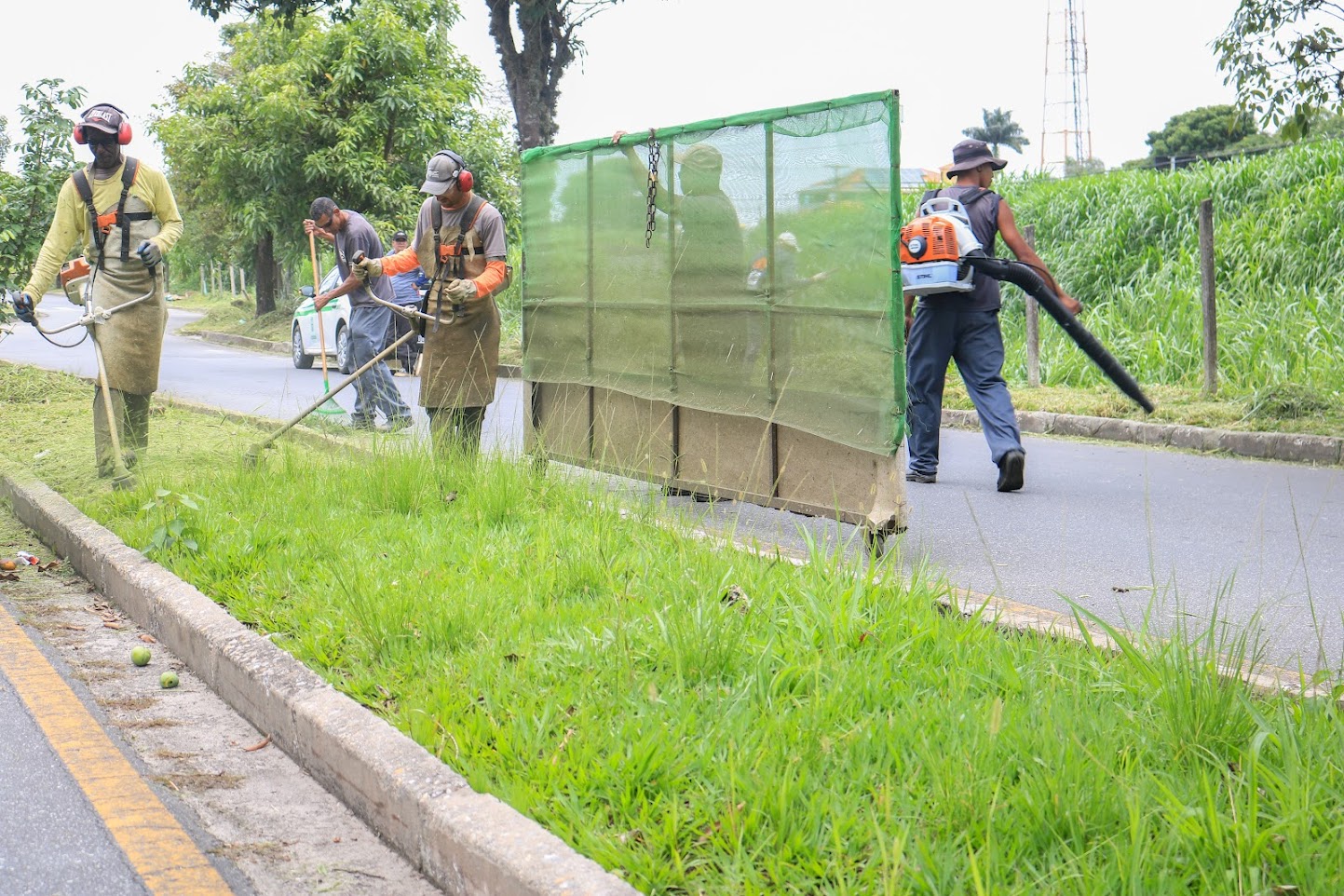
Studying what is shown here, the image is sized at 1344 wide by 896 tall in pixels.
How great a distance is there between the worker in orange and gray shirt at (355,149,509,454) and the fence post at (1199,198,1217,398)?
21.5ft

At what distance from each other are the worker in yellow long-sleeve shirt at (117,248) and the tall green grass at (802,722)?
3223 mm

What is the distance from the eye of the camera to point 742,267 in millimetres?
6180

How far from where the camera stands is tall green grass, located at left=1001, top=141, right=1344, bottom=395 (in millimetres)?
12414

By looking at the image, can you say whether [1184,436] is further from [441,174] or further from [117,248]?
[117,248]

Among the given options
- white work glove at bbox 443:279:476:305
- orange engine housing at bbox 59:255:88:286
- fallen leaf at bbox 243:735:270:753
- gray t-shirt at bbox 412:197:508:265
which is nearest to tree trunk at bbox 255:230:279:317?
orange engine housing at bbox 59:255:88:286

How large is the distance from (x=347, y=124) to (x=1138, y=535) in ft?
68.6

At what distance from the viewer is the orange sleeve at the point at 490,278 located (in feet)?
23.3

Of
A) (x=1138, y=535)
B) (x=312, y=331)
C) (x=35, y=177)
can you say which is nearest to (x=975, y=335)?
(x=1138, y=535)

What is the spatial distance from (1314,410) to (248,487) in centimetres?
767

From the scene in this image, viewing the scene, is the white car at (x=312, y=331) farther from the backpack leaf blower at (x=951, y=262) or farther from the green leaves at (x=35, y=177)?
the backpack leaf blower at (x=951, y=262)

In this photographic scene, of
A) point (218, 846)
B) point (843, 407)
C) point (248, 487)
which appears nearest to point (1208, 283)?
point (843, 407)

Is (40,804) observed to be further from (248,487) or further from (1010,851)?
(248,487)

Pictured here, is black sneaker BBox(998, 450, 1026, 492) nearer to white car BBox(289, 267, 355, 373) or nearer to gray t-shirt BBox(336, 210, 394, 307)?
gray t-shirt BBox(336, 210, 394, 307)

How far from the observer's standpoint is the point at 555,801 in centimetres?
291
